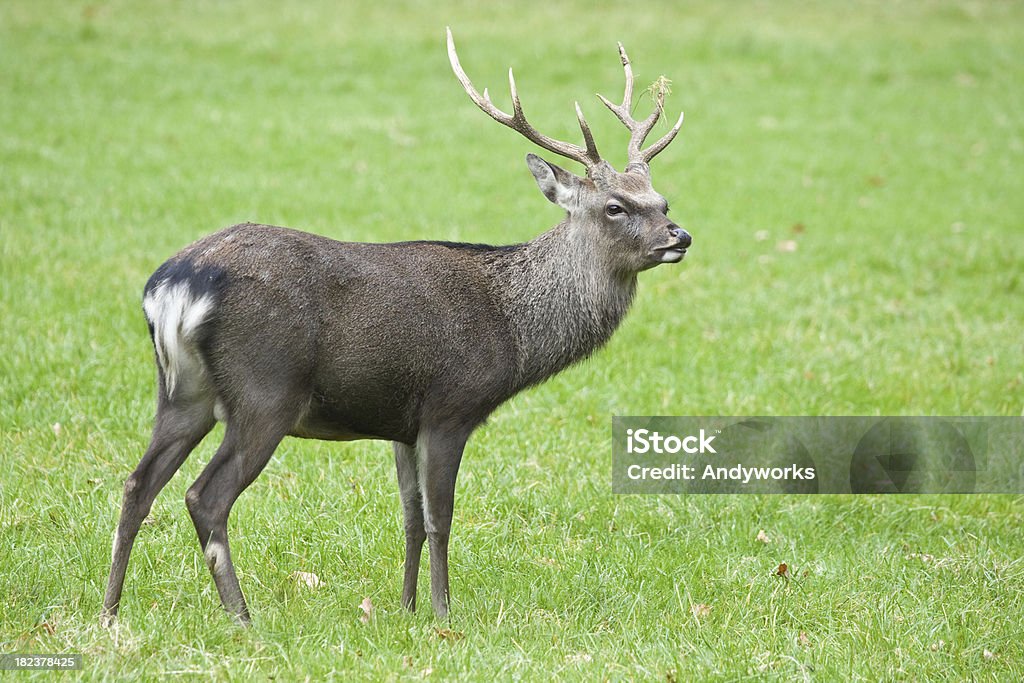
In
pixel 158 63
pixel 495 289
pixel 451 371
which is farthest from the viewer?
pixel 158 63

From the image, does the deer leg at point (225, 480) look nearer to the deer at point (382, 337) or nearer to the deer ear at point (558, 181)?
the deer at point (382, 337)

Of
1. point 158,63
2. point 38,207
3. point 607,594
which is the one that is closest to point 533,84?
point 158,63

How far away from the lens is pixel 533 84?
15.5 m

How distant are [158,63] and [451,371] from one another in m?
12.2

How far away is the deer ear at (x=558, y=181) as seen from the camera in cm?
491

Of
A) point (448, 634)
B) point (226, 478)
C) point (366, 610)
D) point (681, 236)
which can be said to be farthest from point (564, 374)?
point (226, 478)

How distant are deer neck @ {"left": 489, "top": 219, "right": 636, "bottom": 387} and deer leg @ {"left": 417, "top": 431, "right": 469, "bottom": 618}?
457 millimetres

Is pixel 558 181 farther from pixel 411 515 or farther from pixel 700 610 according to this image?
pixel 700 610

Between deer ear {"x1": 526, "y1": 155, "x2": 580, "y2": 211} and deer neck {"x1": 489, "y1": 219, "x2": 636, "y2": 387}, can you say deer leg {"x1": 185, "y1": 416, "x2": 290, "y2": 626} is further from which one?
deer ear {"x1": 526, "y1": 155, "x2": 580, "y2": 211}

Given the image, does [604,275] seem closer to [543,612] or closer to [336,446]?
[543,612]

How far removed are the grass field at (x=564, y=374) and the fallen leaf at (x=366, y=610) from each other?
0.13 feet

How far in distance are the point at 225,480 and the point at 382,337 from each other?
2.48ft

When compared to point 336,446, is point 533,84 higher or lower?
higher

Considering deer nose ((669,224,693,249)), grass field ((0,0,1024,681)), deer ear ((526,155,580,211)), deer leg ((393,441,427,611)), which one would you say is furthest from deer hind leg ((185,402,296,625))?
deer nose ((669,224,693,249))
